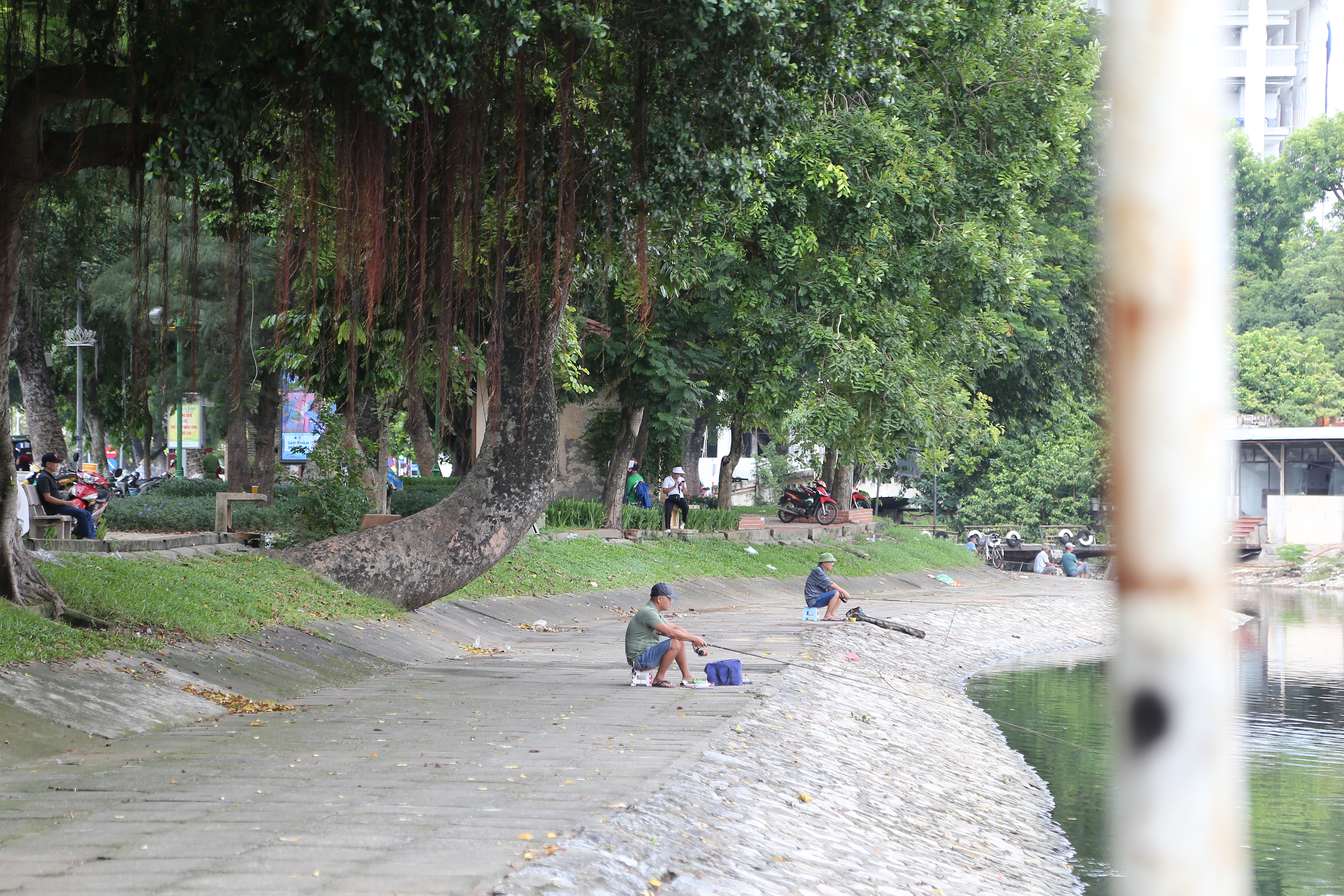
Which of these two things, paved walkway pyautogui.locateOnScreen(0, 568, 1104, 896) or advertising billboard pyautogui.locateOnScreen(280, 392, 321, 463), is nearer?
paved walkway pyautogui.locateOnScreen(0, 568, 1104, 896)

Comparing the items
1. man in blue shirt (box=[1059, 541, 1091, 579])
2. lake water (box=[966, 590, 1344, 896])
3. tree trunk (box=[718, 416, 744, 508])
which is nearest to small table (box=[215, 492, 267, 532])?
lake water (box=[966, 590, 1344, 896])

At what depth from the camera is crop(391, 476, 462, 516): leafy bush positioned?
23.9 metres

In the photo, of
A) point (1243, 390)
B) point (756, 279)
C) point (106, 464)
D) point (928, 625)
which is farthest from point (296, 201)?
point (1243, 390)

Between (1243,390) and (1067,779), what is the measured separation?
4128cm

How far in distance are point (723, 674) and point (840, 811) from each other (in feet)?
10.9

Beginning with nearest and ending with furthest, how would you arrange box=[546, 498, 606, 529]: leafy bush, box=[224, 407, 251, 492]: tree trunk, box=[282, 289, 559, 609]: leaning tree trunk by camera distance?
1. box=[282, 289, 559, 609]: leaning tree trunk
2. box=[224, 407, 251, 492]: tree trunk
3. box=[546, 498, 606, 529]: leafy bush

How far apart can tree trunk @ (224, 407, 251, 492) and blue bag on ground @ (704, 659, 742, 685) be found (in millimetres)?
14454

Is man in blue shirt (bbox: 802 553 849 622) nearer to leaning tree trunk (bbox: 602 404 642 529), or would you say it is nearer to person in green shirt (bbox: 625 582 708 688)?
person in green shirt (bbox: 625 582 708 688)

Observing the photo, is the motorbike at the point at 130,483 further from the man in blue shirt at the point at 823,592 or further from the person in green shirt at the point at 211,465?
the man in blue shirt at the point at 823,592

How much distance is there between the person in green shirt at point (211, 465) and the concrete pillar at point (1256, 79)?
182ft

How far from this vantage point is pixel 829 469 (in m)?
36.3

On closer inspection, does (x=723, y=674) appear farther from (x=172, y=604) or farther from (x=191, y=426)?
(x=191, y=426)

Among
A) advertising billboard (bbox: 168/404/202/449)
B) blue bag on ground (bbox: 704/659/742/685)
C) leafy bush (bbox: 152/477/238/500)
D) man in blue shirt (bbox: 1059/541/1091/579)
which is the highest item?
advertising billboard (bbox: 168/404/202/449)

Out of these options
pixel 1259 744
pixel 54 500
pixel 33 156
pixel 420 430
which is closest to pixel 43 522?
pixel 54 500
